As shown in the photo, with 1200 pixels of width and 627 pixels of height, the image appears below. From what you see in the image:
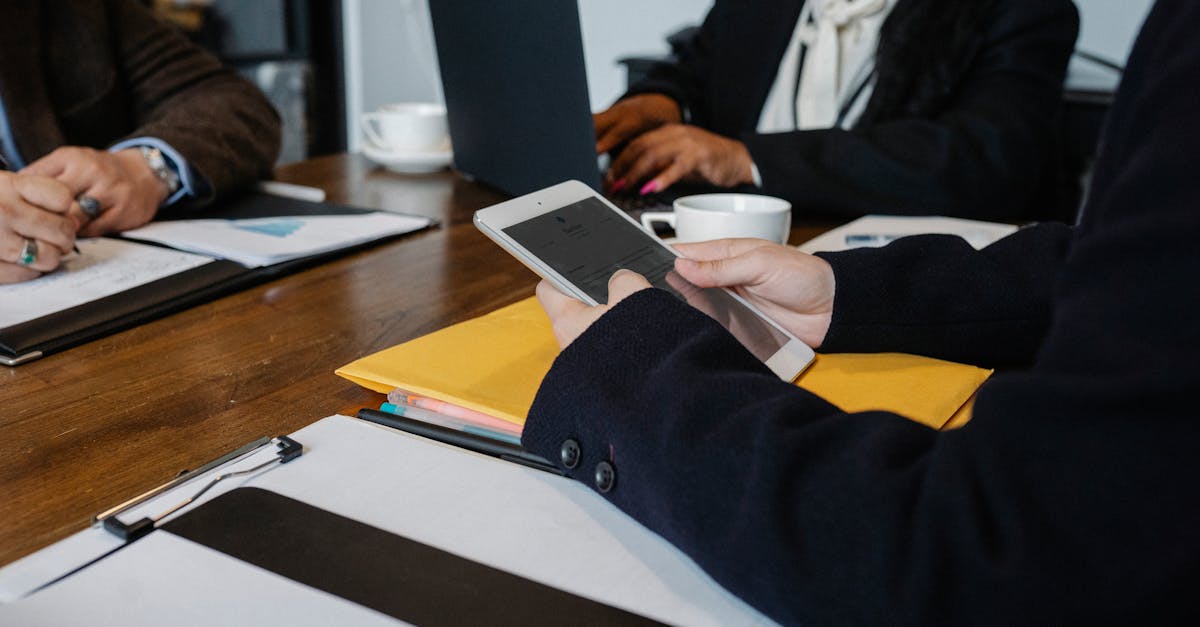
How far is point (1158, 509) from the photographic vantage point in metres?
0.33

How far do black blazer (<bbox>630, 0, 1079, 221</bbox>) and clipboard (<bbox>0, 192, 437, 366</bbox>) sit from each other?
0.57 meters

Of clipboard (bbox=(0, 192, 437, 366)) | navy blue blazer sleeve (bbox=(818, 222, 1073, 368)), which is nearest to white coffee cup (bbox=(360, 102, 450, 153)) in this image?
clipboard (bbox=(0, 192, 437, 366))

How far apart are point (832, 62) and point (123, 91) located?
1.09 meters

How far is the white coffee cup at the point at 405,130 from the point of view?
4.45 feet

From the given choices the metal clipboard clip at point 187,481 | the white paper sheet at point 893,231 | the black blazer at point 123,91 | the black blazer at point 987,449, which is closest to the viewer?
the black blazer at point 987,449

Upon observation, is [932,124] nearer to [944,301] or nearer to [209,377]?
[944,301]

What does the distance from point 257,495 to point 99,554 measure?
75 millimetres

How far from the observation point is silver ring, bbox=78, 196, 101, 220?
911 millimetres

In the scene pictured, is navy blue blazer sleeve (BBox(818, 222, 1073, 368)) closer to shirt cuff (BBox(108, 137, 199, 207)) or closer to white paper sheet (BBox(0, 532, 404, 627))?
white paper sheet (BBox(0, 532, 404, 627))

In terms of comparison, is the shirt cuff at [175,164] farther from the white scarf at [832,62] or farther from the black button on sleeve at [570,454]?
the white scarf at [832,62]

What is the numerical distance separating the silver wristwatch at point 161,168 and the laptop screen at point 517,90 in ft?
1.23

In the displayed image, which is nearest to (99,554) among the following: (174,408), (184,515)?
(184,515)

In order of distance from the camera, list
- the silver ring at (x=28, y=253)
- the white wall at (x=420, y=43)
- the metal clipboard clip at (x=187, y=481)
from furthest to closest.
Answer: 1. the white wall at (x=420, y=43)
2. the silver ring at (x=28, y=253)
3. the metal clipboard clip at (x=187, y=481)

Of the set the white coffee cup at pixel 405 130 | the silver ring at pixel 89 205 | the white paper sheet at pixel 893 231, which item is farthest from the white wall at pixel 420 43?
the silver ring at pixel 89 205
